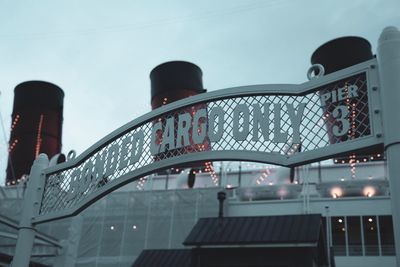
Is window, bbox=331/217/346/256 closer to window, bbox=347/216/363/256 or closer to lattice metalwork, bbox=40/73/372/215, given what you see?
window, bbox=347/216/363/256

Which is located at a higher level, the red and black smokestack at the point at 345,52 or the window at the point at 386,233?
the red and black smokestack at the point at 345,52

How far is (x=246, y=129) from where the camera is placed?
16.6 ft

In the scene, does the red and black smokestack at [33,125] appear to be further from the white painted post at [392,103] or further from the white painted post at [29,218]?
the white painted post at [392,103]

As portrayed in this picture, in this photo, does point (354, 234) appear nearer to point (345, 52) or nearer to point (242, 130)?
point (345, 52)

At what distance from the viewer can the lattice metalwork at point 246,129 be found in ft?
15.0

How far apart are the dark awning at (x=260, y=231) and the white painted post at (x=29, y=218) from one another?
5.93 metres

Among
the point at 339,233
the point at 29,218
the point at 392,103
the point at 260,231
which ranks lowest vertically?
the point at 29,218

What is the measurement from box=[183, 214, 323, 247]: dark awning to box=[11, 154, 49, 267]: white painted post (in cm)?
593

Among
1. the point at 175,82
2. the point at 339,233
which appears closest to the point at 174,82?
the point at 175,82

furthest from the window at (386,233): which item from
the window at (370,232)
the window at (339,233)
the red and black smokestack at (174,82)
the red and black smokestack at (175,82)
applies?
the red and black smokestack at (175,82)

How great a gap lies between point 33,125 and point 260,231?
2631 cm

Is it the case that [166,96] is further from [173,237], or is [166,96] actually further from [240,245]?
[240,245]

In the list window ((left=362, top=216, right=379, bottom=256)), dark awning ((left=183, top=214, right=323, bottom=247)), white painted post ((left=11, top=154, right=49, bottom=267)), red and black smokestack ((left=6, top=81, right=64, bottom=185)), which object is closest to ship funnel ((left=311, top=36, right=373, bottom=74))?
window ((left=362, top=216, right=379, bottom=256))

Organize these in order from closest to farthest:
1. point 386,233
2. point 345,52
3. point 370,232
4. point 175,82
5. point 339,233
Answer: point 386,233 < point 370,232 < point 339,233 < point 345,52 < point 175,82
